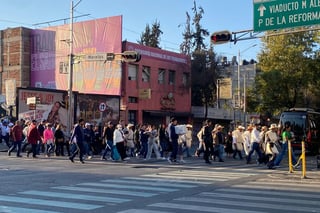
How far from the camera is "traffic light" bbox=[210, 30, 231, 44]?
62.1ft

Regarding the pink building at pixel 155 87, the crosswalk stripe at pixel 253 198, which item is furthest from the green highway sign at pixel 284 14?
the pink building at pixel 155 87

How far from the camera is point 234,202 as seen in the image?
9961 mm

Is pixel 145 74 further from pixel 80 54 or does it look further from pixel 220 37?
pixel 220 37

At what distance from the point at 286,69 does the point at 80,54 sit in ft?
61.3

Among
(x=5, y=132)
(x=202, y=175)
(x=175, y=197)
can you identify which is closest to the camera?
(x=175, y=197)

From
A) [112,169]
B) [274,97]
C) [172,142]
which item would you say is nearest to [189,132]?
[172,142]

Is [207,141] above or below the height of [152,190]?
above

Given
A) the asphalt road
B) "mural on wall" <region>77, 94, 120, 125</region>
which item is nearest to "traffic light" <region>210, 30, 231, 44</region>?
the asphalt road

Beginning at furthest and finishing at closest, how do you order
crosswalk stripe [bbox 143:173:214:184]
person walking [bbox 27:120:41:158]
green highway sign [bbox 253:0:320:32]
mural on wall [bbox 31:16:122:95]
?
1. mural on wall [bbox 31:16:122:95]
2. person walking [bbox 27:120:41:158]
3. green highway sign [bbox 253:0:320:32]
4. crosswalk stripe [bbox 143:173:214:184]

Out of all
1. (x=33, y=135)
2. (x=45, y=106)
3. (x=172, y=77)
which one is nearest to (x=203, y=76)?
(x=172, y=77)

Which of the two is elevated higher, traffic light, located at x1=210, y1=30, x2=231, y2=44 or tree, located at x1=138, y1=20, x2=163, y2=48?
tree, located at x1=138, y1=20, x2=163, y2=48

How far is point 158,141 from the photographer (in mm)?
23531

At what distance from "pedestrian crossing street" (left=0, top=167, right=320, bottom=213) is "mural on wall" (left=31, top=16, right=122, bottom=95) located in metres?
27.1

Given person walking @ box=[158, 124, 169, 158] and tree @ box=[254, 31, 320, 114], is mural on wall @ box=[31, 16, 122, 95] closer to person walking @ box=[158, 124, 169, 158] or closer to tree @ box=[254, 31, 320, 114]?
tree @ box=[254, 31, 320, 114]
